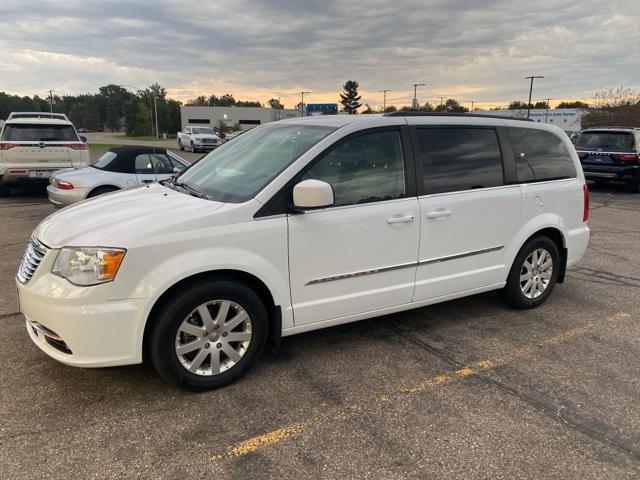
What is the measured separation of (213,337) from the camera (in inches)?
125

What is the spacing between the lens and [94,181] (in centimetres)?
813

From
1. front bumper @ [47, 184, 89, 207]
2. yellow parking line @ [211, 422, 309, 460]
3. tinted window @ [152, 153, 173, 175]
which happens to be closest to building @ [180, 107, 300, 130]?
tinted window @ [152, 153, 173, 175]

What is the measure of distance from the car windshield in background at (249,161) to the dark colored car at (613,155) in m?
13.1

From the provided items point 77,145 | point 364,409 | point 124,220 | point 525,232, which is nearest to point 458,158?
point 525,232

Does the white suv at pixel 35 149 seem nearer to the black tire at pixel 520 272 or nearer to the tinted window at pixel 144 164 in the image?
the tinted window at pixel 144 164

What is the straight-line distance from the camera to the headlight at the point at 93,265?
285 cm

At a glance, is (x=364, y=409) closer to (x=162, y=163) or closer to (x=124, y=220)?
(x=124, y=220)

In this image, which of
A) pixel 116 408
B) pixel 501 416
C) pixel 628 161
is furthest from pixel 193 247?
pixel 628 161

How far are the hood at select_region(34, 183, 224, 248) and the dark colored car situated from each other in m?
14.1

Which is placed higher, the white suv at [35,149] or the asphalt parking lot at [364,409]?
the white suv at [35,149]

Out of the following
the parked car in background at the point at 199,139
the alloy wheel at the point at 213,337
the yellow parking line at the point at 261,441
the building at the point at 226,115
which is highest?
the building at the point at 226,115

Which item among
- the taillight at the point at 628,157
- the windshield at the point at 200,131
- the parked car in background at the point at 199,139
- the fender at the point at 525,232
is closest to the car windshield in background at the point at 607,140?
the taillight at the point at 628,157


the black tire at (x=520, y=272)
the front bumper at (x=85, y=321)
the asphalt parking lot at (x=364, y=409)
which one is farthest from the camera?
the black tire at (x=520, y=272)

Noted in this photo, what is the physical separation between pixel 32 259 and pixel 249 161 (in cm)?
165
